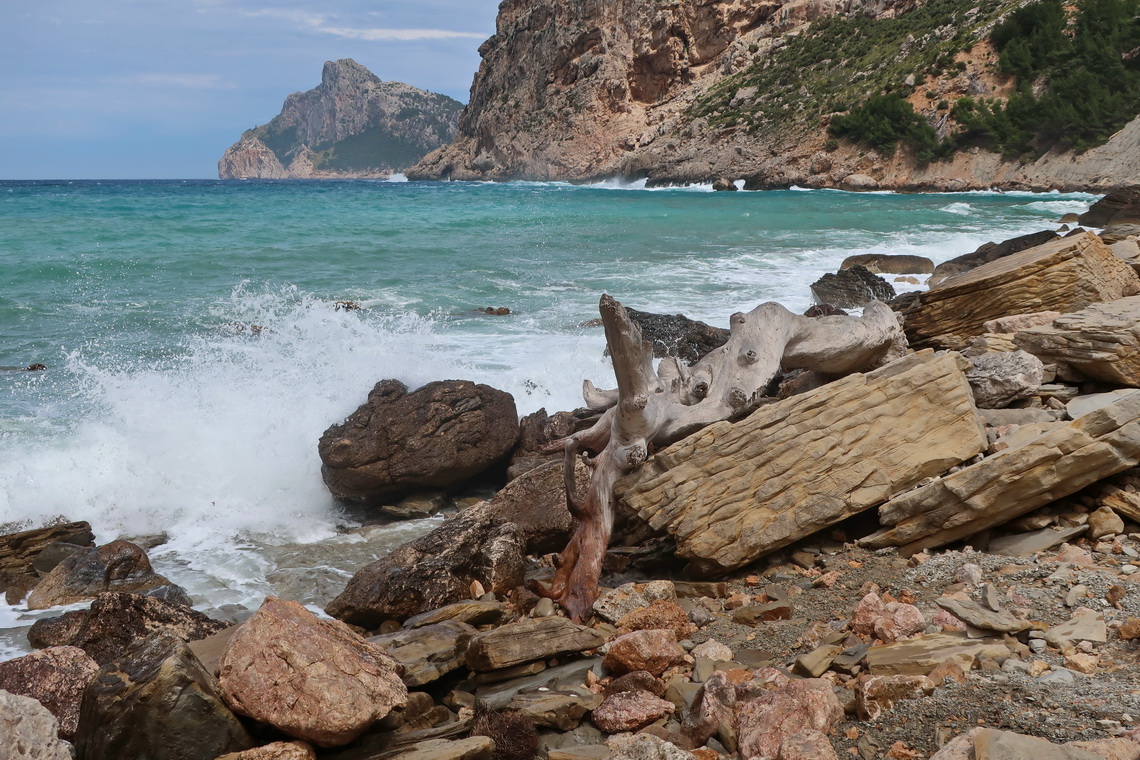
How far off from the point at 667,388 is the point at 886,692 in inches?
114

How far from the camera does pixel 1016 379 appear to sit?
560 cm

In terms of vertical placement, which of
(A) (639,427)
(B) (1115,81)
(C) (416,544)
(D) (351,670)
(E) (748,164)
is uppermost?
(B) (1115,81)

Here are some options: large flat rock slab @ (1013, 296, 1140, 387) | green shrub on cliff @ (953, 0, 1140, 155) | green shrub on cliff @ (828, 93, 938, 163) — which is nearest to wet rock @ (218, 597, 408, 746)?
large flat rock slab @ (1013, 296, 1140, 387)

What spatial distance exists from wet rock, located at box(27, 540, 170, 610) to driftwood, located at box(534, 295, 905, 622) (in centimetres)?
281

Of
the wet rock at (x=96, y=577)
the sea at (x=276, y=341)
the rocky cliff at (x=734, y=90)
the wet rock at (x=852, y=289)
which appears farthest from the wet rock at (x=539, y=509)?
the rocky cliff at (x=734, y=90)

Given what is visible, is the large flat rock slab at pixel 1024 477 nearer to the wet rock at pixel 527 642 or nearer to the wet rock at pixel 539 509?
the wet rock at pixel 527 642

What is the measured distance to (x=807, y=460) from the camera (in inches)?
196

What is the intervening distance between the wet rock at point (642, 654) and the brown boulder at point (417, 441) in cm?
385

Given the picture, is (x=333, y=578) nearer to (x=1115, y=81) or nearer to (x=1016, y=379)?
(x=1016, y=379)

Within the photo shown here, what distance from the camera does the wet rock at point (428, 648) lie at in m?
3.92

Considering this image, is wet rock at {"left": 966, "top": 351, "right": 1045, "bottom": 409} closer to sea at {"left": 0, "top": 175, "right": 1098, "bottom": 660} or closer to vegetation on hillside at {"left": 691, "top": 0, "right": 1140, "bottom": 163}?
sea at {"left": 0, "top": 175, "right": 1098, "bottom": 660}

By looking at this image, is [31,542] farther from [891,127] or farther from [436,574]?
[891,127]

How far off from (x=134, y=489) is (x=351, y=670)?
216 inches

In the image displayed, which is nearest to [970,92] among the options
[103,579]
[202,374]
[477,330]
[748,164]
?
[748,164]
